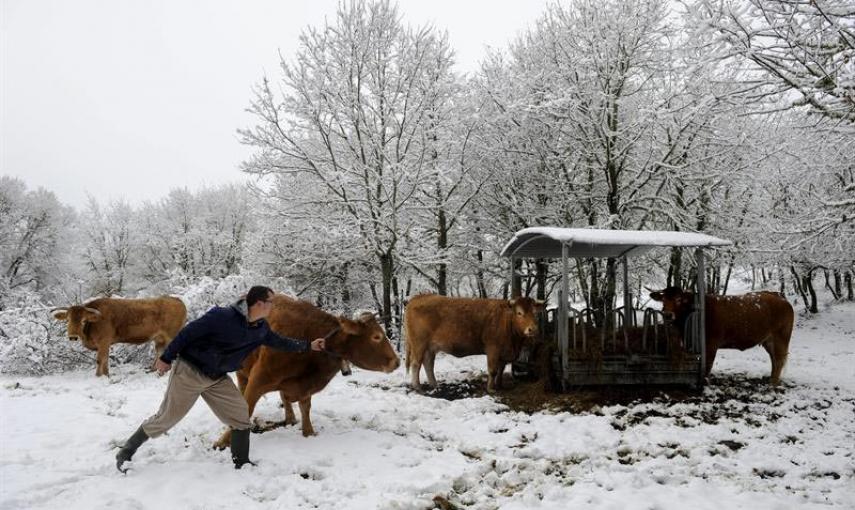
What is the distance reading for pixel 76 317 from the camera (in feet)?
30.5

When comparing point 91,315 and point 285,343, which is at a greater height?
point 285,343

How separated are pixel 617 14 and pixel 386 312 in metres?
9.41

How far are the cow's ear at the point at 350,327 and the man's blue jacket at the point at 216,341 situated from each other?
1267 millimetres

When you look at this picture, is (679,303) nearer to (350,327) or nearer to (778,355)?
(778,355)

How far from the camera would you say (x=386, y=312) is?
1378 centimetres

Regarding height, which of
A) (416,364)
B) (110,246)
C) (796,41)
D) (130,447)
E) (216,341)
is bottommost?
(416,364)

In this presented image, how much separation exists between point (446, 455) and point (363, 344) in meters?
1.51

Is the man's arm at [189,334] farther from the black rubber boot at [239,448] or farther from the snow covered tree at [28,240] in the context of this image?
the snow covered tree at [28,240]

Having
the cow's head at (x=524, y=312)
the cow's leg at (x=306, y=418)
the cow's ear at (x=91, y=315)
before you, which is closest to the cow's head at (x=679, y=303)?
the cow's head at (x=524, y=312)

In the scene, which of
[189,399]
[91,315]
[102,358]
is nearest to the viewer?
[189,399]

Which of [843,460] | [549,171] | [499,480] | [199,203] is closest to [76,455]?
[499,480]

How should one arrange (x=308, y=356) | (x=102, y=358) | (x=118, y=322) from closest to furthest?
1. (x=308, y=356)
2. (x=102, y=358)
3. (x=118, y=322)

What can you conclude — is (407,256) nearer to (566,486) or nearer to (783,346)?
(783,346)

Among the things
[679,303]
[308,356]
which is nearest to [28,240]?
[308,356]
